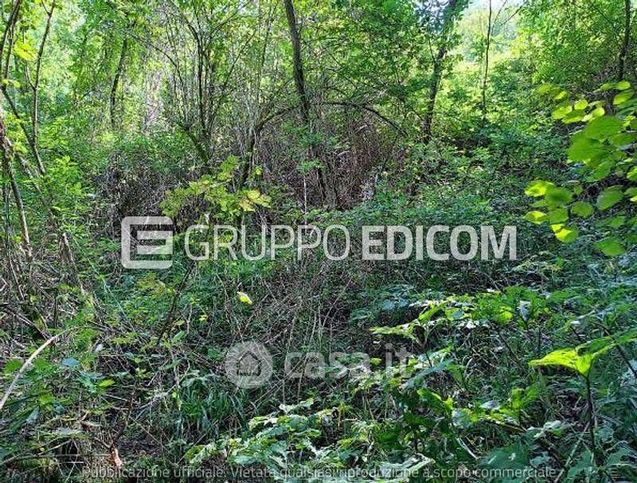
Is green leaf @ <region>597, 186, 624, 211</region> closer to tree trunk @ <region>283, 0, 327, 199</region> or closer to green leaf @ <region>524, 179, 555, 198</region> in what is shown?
green leaf @ <region>524, 179, 555, 198</region>

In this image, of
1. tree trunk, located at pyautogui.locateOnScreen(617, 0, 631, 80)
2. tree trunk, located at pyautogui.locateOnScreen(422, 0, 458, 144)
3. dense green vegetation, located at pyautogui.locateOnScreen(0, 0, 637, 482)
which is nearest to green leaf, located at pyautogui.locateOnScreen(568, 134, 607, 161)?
dense green vegetation, located at pyautogui.locateOnScreen(0, 0, 637, 482)

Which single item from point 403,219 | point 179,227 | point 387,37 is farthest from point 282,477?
point 387,37

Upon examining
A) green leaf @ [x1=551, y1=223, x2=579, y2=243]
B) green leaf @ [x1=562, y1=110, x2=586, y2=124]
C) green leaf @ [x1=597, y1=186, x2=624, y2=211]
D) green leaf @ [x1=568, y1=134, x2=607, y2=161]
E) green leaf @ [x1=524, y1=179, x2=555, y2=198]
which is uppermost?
green leaf @ [x1=562, y1=110, x2=586, y2=124]

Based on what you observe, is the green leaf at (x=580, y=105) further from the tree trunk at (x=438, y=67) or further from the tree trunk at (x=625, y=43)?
the tree trunk at (x=625, y=43)

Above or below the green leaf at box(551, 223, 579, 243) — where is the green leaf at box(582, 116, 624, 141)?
above

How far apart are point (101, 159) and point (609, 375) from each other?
184 inches

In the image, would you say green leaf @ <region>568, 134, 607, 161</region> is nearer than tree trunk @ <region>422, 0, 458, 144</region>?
Yes

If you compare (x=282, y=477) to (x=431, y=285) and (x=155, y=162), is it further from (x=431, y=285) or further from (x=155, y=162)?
(x=155, y=162)

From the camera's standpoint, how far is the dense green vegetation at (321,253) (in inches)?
55.7

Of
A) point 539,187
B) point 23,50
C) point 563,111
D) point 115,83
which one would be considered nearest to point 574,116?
point 563,111

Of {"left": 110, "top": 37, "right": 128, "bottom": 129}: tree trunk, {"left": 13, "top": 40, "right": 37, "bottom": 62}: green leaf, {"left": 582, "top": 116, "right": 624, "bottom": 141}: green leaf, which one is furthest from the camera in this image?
{"left": 110, "top": 37, "right": 128, "bottom": 129}: tree trunk

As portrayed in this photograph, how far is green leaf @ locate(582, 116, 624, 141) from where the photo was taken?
94 cm

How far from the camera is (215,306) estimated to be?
10.3 feet

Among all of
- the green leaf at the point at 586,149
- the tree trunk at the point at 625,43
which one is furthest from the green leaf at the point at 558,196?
the tree trunk at the point at 625,43
